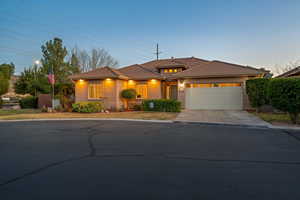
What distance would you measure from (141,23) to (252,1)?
12179 millimetres

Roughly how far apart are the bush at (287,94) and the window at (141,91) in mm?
10489

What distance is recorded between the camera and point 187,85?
1536cm

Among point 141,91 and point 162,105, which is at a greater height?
point 141,91

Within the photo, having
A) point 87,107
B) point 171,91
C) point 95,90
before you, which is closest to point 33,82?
point 95,90

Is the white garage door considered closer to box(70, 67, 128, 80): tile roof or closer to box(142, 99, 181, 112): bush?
box(142, 99, 181, 112): bush

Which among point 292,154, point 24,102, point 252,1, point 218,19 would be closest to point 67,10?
point 24,102

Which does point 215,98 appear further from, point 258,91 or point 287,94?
point 287,94

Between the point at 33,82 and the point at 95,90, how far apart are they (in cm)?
1187

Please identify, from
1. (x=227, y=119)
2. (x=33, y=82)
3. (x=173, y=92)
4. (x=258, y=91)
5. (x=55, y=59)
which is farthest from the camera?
(x=55, y=59)

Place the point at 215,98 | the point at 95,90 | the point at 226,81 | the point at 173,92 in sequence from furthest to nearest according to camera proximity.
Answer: the point at 173,92
the point at 95,90
the point at 215,98
the point at 226,81

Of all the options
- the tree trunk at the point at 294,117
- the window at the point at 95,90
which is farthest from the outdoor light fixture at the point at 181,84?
the tree trunk at the point at 294,117

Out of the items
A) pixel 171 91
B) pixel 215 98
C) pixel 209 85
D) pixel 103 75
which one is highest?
pixel 103 75

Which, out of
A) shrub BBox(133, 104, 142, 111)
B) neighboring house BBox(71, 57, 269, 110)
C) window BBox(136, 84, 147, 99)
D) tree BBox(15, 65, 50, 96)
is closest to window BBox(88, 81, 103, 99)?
neighboring house BBox(71, 57, 269, 110)

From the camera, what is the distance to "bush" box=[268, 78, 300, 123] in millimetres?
8023
